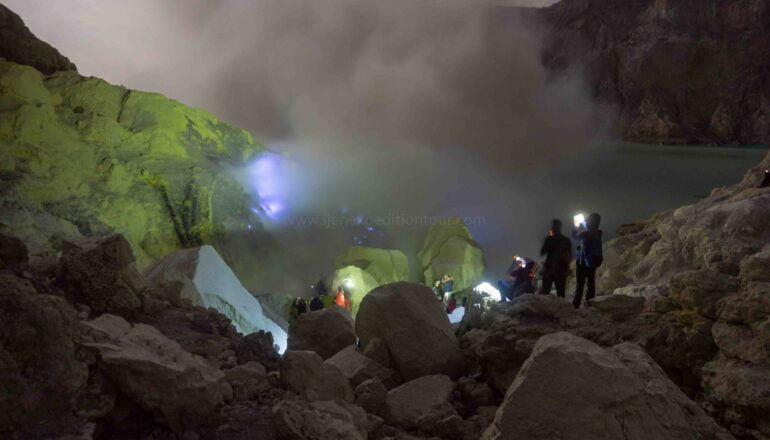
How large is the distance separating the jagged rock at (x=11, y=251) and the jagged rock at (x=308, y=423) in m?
1.94

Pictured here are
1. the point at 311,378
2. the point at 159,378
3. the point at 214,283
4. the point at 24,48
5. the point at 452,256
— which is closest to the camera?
the point at 159,378

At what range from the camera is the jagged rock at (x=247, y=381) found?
341cm

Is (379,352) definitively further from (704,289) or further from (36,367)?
(36,367)

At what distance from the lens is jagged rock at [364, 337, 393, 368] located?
515cm

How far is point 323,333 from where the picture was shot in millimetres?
6047

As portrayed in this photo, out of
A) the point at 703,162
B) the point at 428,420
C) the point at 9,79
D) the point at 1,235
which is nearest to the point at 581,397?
the point at 428,420

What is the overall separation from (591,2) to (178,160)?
174 ft

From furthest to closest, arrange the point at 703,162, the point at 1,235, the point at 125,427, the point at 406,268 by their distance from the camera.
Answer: the point at 703,162 < the point at 406,268 < the point at 1,235 < the point at 125,427

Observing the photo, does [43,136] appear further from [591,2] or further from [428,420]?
[591,2]

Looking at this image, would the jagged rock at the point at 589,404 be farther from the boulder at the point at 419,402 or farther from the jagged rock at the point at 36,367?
the jagged rock at the point at 36,367

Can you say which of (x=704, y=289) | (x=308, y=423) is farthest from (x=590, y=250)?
(x=308, y=423)

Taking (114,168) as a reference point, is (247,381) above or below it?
below

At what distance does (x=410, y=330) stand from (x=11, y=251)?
3598 millimetres

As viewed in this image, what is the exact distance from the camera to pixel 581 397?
250cm
